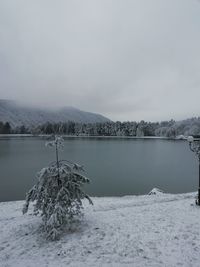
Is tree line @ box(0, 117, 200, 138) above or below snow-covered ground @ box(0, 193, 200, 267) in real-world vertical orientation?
above


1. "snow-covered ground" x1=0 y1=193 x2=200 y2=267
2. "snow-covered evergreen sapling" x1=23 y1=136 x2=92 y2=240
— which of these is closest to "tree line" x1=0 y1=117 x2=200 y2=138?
"snow-covered ground" x1=0 y1=193 x2=200 y2=267

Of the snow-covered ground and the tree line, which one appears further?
the tree line

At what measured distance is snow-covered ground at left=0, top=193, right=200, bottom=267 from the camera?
6.78 metres

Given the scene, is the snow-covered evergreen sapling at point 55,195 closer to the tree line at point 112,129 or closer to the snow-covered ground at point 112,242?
the snow-covered ground at point 112,242

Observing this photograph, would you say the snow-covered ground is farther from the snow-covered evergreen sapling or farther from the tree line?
the tree line

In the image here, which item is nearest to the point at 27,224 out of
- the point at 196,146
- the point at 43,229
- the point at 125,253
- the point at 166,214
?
the point at 43,229

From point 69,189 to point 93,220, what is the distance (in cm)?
208

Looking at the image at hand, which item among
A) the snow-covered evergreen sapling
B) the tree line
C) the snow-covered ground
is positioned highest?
the tree line

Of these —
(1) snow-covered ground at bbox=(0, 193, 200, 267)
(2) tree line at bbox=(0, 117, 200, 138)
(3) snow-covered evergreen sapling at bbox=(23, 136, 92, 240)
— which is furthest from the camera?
(2) tree line at bbox=(0, 117, 200, 138)

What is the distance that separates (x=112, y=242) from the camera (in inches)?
306

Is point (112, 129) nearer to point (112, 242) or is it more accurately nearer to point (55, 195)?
point (55, 195)

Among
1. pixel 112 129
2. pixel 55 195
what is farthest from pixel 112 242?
pixel 112 129

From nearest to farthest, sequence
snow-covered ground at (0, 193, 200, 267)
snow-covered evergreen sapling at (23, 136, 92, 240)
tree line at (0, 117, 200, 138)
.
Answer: snow-covered ground at (0, 193, 200, 267) < snow-covered evergreen sapling at (23, 136, 92, 240) < tree line at (0, 117, 200, 138)

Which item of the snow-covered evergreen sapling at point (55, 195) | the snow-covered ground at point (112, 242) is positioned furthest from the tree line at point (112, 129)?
the snow-covered evergreen sapling at point (55, 195)
